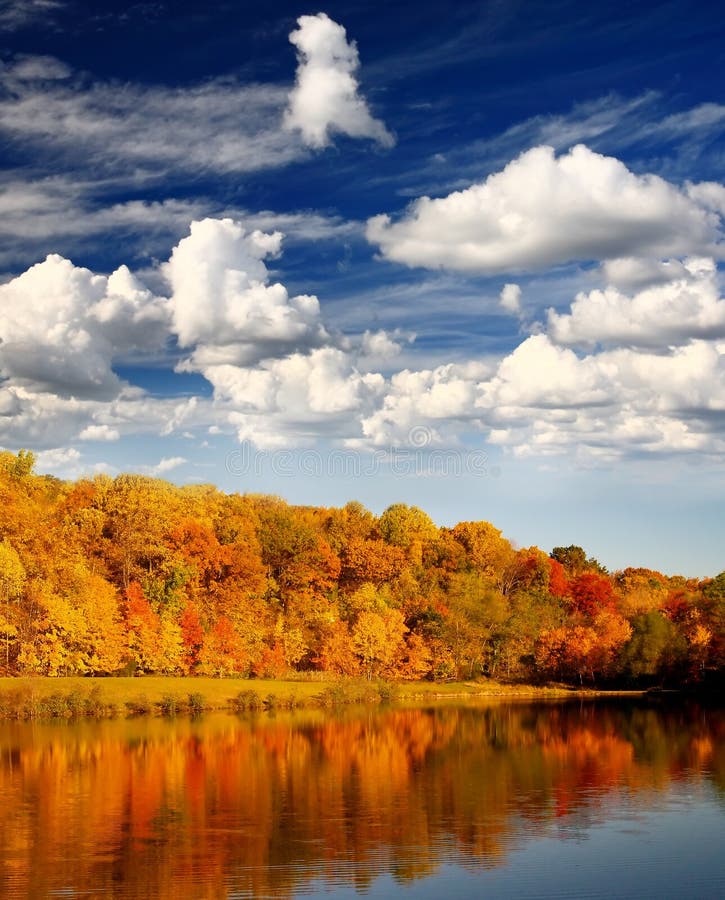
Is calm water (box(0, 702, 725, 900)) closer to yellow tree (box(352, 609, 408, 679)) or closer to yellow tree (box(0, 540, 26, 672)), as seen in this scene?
yellow tree (box(0, 540, 26, 672))

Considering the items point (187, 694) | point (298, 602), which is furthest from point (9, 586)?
point (298, 602)

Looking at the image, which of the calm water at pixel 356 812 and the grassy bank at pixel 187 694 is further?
the grassy bank at pixel 187 694

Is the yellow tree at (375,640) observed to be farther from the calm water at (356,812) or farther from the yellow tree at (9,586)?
the yellow tree at (9,586)

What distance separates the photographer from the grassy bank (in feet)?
241

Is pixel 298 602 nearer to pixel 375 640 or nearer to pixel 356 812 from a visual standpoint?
pixel 375 640

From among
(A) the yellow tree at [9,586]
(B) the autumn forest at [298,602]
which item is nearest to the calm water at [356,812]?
(A) the yellow tree at [9,586]

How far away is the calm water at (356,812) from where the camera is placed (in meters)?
28.4

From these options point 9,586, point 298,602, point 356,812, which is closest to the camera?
point 356,812

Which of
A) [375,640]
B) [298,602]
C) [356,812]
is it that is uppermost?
[298,602]

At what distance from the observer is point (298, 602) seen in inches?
4097

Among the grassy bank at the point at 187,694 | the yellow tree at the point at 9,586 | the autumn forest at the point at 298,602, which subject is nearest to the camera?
the grassy bank at the point at 187,694

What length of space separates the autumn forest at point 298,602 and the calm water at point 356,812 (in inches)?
701

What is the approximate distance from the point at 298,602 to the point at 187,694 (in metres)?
24.5

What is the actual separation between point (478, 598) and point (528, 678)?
428 inches
